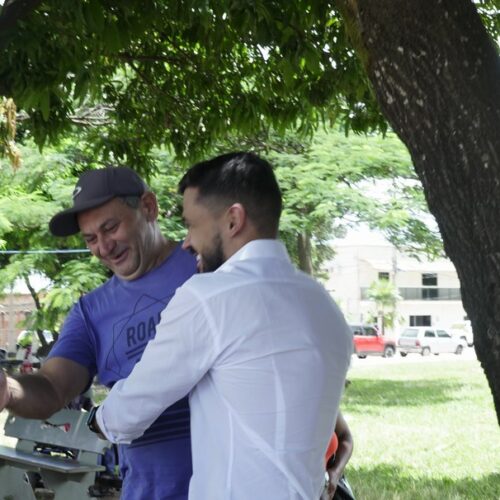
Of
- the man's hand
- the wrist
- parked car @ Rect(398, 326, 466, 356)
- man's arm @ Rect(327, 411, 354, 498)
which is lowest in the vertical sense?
parked car @ Rect(398, 326, 466, 356)

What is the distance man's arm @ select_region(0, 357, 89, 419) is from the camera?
2691 millimetres

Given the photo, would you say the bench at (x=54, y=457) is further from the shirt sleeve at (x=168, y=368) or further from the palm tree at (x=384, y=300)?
the palm tree at (x=384, y=300)

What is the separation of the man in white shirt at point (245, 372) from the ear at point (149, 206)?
0.93 meters

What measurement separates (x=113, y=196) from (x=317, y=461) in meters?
1.20

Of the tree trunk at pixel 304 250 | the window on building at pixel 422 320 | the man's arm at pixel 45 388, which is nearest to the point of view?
the man's arm at pixel 45 388

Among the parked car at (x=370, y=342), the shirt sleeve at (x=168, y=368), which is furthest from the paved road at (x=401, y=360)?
the shirt sleeve at (x=168, y=368)

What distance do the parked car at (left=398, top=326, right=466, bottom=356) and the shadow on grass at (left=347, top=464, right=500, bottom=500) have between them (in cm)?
4729

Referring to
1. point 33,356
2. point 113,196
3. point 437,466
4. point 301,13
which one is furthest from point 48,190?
point 113,196

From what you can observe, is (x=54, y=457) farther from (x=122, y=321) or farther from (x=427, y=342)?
(x=427, y=342)

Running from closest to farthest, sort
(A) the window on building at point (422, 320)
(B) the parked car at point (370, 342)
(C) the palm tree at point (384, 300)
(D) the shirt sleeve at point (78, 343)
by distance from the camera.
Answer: (D) the shirt sleeve at point (78, 343) → (B) the parked car at point (370, 342) → (C) the palm tree at point (384, 300) → (A) the window on building at point (422, 320)

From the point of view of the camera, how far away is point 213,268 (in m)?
2.33

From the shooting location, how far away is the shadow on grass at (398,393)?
20233 millimetres

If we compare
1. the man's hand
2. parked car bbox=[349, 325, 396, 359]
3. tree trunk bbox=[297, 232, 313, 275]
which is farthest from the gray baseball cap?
parked car bbox=[349, 325, 396, 359]

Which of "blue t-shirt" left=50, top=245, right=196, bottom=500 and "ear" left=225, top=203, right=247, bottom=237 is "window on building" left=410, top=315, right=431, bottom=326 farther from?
"ear" left=225, top=203, right=247, bottom=237
